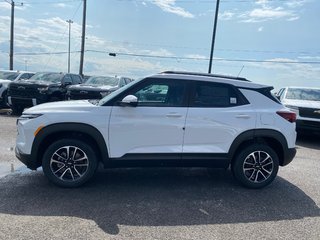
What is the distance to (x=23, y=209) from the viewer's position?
14.3 ft

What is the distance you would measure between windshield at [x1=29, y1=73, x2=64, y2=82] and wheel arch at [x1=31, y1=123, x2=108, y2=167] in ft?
31.6

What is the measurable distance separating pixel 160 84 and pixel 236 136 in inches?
56.7

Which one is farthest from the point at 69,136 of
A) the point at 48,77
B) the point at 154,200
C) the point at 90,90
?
the point at 48,77

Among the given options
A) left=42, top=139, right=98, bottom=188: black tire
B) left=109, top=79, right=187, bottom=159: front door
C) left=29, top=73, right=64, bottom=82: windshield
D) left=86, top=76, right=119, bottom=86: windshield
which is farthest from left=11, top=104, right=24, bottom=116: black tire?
left=109, top=79, right=187, bottom=159: front door

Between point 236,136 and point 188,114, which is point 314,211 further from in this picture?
point 188,114

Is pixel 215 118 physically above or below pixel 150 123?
above

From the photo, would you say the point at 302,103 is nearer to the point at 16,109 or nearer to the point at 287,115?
the point at 287,115

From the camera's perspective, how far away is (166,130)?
5168 millimetres

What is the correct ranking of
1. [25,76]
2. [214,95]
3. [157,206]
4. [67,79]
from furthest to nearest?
[25,76] < [67,79] < [214,95] < [157,206]

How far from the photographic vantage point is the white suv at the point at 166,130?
5027 millimetres

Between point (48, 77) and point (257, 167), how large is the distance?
11.2 metres

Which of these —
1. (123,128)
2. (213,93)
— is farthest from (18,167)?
(213,93)

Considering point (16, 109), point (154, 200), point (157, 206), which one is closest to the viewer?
point (157, 206)

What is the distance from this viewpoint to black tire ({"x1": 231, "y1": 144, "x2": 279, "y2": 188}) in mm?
5494
